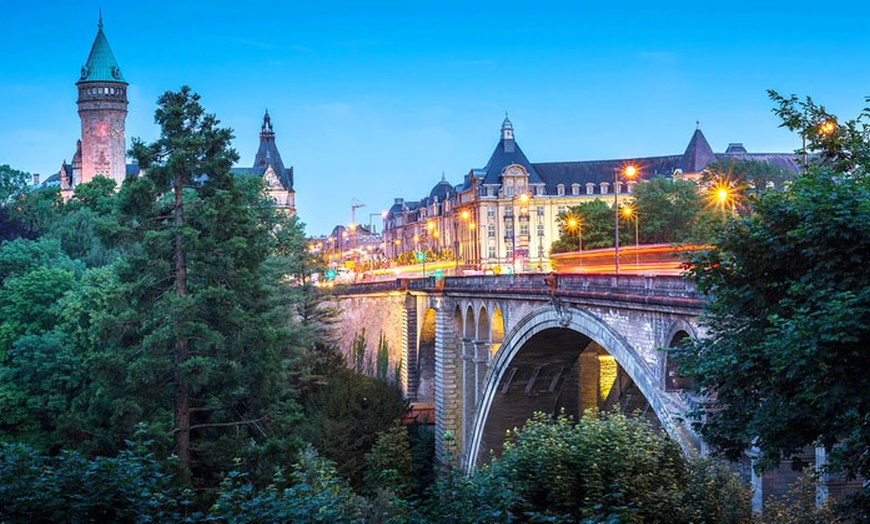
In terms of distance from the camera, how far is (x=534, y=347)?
3947cm

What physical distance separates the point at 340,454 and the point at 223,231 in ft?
55.9

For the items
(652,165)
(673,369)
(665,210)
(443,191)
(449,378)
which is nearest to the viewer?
(673,369)

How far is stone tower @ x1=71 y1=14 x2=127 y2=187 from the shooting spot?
366ft

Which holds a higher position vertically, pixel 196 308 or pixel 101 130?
pixel 101 130

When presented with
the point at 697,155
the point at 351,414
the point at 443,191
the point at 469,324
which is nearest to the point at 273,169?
the point at 443,191

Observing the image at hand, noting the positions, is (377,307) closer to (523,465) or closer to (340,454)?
(340,454)

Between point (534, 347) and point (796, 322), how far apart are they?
24.5 m

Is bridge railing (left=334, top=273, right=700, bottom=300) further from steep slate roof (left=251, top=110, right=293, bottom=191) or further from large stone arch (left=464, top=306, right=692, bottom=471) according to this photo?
steep slate roof (left=251, top=110, right=293, bottom=191)

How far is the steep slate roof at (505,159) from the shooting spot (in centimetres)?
12450

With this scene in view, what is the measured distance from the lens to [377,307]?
Answer: 239 feet

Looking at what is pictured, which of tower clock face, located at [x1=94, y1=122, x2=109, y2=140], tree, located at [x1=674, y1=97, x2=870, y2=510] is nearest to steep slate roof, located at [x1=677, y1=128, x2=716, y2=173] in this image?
tower clock face, located at [x1=94, y1=122, x2=109, y2=140]

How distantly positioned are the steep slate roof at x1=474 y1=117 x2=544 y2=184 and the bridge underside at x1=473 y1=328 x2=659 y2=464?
3175 inches

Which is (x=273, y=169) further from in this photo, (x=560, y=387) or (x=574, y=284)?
(x=574, y=284)

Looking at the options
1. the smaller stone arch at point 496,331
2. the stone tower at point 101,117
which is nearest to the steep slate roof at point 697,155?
A: the stone tower at point 101,117
